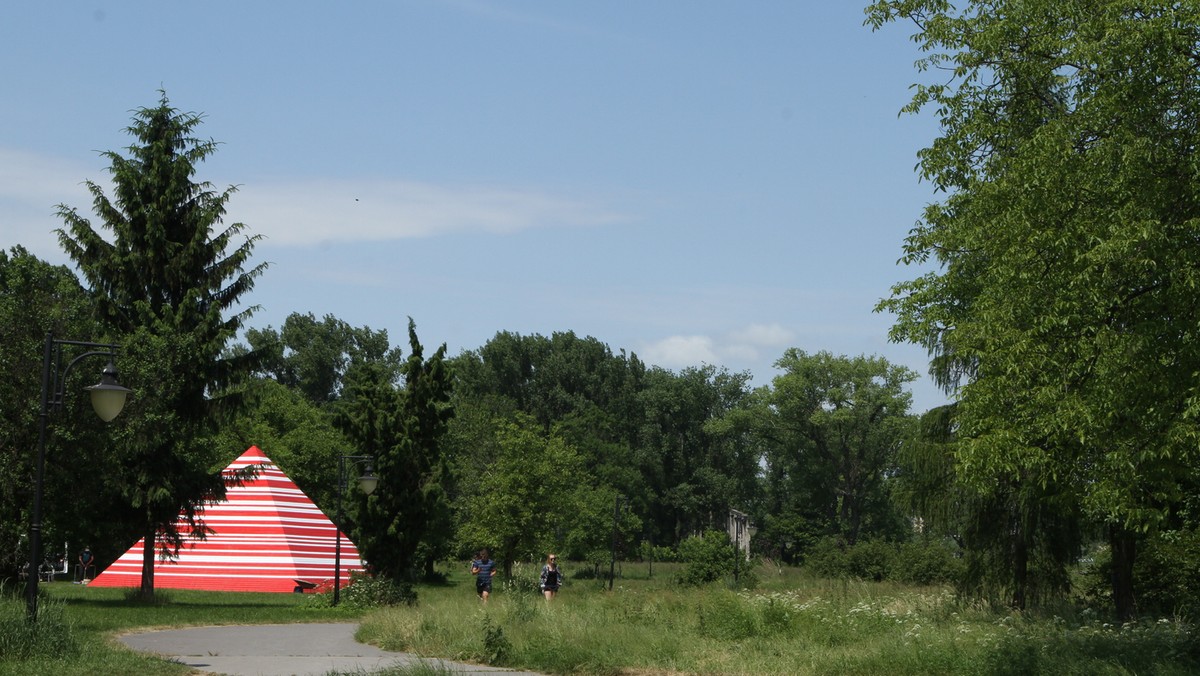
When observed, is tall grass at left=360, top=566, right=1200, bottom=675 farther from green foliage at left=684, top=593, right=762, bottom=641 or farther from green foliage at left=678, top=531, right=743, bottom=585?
green foliage at left=678, top=531, right=743, bottom=585

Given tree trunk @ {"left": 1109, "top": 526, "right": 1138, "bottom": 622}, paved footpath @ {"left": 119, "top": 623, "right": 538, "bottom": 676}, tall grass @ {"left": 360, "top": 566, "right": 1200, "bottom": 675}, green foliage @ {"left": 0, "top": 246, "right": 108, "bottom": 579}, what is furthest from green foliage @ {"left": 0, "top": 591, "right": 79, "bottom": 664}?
tree trunk @ {"left": 1109, "top": 526, "right": 1138, "bottom": 622}

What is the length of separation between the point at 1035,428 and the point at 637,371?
84.3 m

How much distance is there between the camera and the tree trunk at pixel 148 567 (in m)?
33.3

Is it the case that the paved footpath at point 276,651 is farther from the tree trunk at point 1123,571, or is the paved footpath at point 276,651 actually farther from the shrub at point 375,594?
the tree trunk at point 1123,571

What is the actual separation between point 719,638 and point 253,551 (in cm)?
3053

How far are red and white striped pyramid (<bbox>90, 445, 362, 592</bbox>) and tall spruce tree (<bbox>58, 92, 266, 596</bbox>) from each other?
8715 mm

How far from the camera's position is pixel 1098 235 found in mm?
14031

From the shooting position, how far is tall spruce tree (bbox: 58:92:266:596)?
33250 millimetres

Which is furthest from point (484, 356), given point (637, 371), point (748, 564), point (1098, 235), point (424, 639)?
point (1098, 235)

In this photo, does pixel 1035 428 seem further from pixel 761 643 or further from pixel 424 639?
pixel 424 639

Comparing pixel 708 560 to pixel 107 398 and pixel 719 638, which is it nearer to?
pixel 719 638

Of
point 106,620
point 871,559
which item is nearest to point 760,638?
point 106,620

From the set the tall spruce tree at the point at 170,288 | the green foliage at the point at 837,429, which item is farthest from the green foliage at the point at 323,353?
the tall spruce tree at the point at 170,288

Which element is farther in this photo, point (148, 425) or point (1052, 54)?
point (148, 425)
